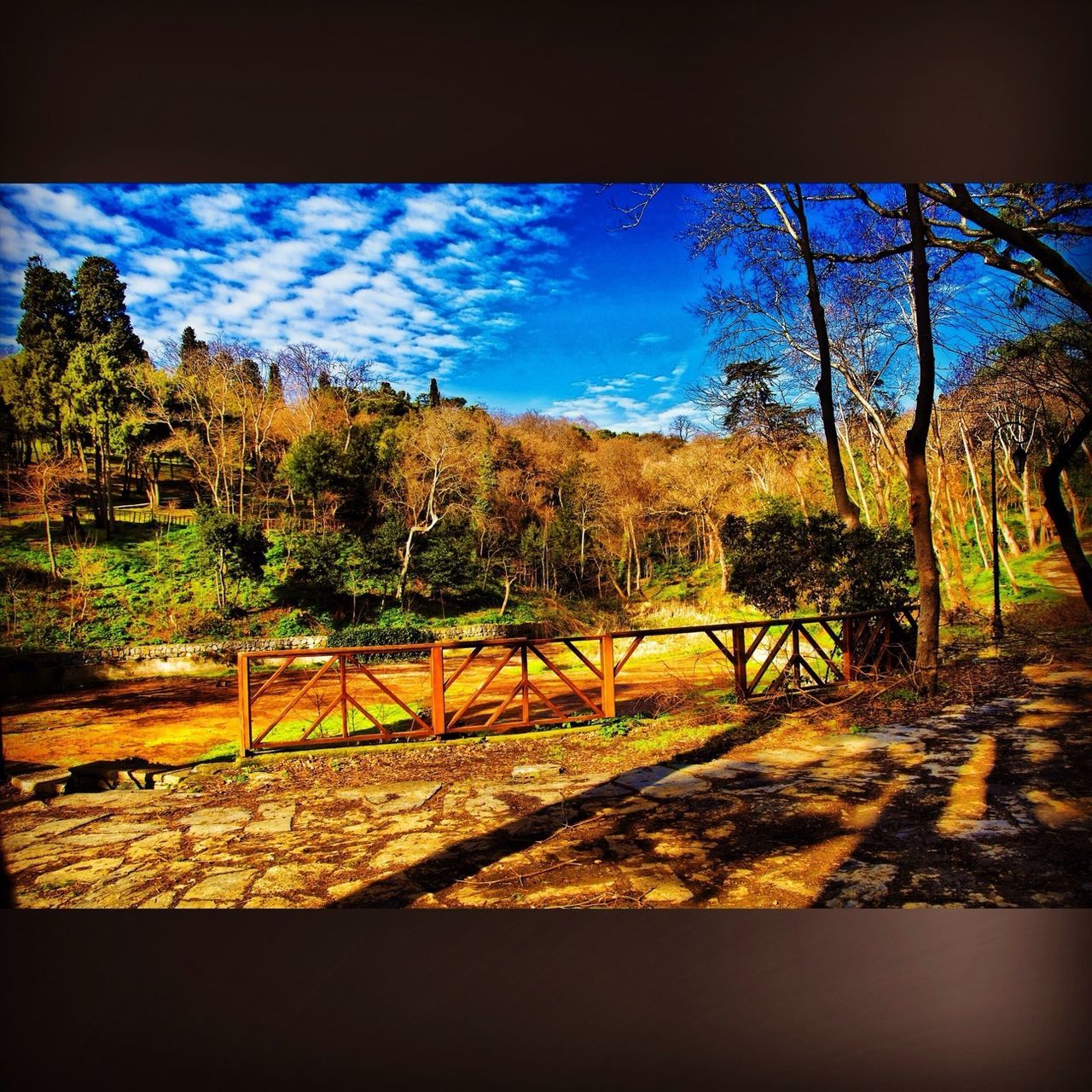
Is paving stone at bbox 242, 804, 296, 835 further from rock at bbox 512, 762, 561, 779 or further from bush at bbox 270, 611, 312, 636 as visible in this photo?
bush at bbox 270, 611, 312, 636

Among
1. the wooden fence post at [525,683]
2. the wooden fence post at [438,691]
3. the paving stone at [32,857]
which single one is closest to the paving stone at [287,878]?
the paving stone at [32,857]

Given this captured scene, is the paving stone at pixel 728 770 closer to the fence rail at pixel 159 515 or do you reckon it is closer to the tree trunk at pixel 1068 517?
the tree trunk at pixel 1068 517

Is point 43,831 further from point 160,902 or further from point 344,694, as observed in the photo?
point 344,694

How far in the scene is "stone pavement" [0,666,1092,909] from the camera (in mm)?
2213

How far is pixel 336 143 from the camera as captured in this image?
2.28m

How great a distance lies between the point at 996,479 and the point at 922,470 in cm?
73

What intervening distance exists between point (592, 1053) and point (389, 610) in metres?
2.81

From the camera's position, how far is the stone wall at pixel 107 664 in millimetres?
4934

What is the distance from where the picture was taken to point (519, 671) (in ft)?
13.0

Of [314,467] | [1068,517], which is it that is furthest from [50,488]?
[1068,517]

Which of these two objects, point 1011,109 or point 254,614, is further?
point 254,614

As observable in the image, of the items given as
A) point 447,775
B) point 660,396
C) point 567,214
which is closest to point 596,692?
point 447,775

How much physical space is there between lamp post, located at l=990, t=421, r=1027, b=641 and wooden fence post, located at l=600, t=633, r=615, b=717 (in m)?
2.64

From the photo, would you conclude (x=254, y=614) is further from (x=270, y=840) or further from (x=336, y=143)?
(x=336, y=143)
